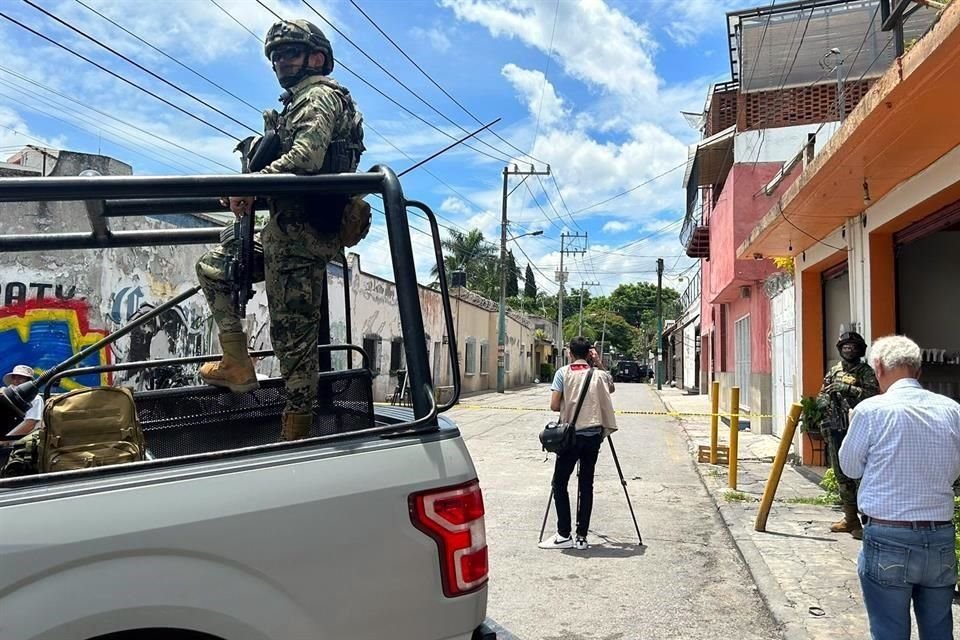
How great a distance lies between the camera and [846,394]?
252 inches

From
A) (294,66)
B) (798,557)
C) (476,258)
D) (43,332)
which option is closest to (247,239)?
(294,66)

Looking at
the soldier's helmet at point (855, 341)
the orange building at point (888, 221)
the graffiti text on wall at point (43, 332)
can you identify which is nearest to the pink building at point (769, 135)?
the orange building at point (888, 221)

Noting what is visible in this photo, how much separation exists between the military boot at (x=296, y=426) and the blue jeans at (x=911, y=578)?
7.44 feet

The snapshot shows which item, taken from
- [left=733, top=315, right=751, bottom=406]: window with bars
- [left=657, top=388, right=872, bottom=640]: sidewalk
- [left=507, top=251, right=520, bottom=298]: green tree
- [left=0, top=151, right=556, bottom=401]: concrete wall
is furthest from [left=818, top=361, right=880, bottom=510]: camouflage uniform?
[left=507, top=251, right=520, bottom=298]: green tree

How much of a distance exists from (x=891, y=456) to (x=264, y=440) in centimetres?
253

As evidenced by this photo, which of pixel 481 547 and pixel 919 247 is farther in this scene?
pixel 919 247

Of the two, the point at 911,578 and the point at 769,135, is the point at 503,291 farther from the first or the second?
the point at 911,578

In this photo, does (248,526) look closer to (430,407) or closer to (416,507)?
(416,507)

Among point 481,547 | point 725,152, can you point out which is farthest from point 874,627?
point 725,152

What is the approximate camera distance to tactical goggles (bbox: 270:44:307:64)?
277cm

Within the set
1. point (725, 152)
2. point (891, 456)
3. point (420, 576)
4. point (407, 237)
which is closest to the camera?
point (420, 576)

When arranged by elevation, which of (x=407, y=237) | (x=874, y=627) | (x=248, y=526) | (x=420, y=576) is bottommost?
(x=874, y=627)

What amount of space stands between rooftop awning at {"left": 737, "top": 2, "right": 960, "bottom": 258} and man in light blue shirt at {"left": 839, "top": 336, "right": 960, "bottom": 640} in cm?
210

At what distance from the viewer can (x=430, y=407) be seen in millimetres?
2234
